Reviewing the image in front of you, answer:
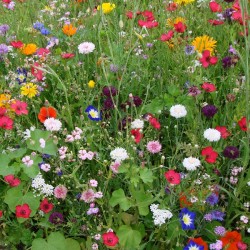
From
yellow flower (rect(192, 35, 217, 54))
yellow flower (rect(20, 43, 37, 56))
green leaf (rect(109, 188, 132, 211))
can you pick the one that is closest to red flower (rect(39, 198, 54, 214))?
green leaf (rect(109, 188, 132, 211))

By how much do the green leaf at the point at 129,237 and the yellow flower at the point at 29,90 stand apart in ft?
2.52

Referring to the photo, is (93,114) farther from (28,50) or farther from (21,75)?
(28,50)

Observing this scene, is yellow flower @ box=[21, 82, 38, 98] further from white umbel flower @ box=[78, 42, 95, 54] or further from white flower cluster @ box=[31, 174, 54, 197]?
white flower cluster @ box=[31, 174, 54, 197]

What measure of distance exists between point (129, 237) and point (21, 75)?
1.04 m

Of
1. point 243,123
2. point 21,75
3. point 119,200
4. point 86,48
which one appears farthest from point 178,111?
point 21,75

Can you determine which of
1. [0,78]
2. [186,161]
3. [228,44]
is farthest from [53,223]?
[228,44]

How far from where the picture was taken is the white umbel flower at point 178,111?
1950 millimetres

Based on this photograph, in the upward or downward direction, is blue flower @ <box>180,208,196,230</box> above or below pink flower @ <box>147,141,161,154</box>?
below

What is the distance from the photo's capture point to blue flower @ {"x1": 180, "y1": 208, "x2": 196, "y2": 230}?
1664mm

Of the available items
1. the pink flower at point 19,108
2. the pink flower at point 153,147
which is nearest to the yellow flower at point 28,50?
the pink flower at point 19,108

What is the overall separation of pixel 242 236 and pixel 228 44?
46.8 inches

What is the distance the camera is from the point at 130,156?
178 cm

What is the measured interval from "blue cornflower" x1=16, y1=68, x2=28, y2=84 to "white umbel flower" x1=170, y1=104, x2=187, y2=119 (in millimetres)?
775

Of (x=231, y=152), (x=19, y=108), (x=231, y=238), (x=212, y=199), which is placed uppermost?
(x=19, y=108)
